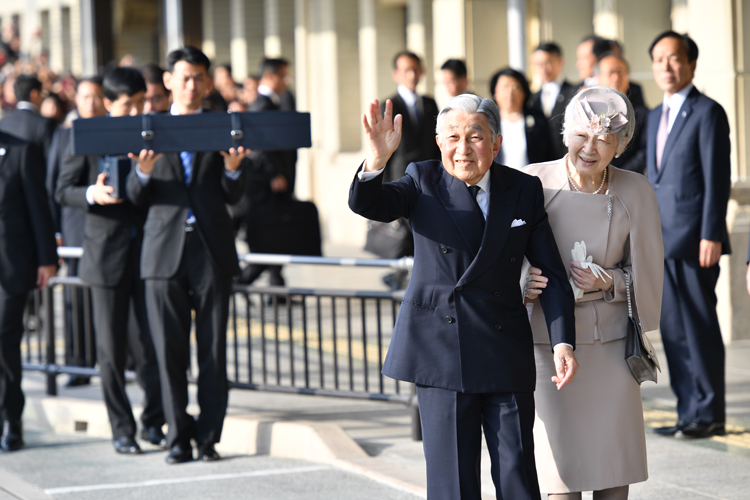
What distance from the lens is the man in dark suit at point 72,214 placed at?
6.96 m

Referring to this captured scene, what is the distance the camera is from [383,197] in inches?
137

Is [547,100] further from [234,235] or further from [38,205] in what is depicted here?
[38,205]

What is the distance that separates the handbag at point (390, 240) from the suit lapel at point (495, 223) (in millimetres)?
5463

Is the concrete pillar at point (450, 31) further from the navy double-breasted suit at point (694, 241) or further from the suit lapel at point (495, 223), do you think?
the suit lapel at point (495, 223)

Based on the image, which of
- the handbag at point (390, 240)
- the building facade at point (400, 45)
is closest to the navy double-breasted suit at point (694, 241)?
the building facade at point (400, 45)

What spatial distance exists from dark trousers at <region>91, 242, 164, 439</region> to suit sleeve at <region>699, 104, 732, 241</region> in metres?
3.12

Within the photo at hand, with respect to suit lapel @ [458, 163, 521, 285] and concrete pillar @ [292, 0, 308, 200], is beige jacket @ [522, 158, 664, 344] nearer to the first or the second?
suit lapel @ [458, 163, 521, 285]

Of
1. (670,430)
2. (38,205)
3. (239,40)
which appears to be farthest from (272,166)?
(239,40)

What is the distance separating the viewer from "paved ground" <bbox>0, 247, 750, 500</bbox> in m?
5.13

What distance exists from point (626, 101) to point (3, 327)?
4.03 metres

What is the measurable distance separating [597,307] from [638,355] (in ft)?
0.73

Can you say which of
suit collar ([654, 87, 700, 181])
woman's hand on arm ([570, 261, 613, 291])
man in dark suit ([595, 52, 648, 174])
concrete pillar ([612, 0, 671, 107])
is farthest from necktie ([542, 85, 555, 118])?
woman's hand on arm ([570, 261, 613, 291])

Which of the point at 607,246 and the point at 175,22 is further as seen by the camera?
the point at 175,22

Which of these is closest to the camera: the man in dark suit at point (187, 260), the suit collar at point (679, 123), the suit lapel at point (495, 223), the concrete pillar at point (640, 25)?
the suit lapel at point (495, 223)
